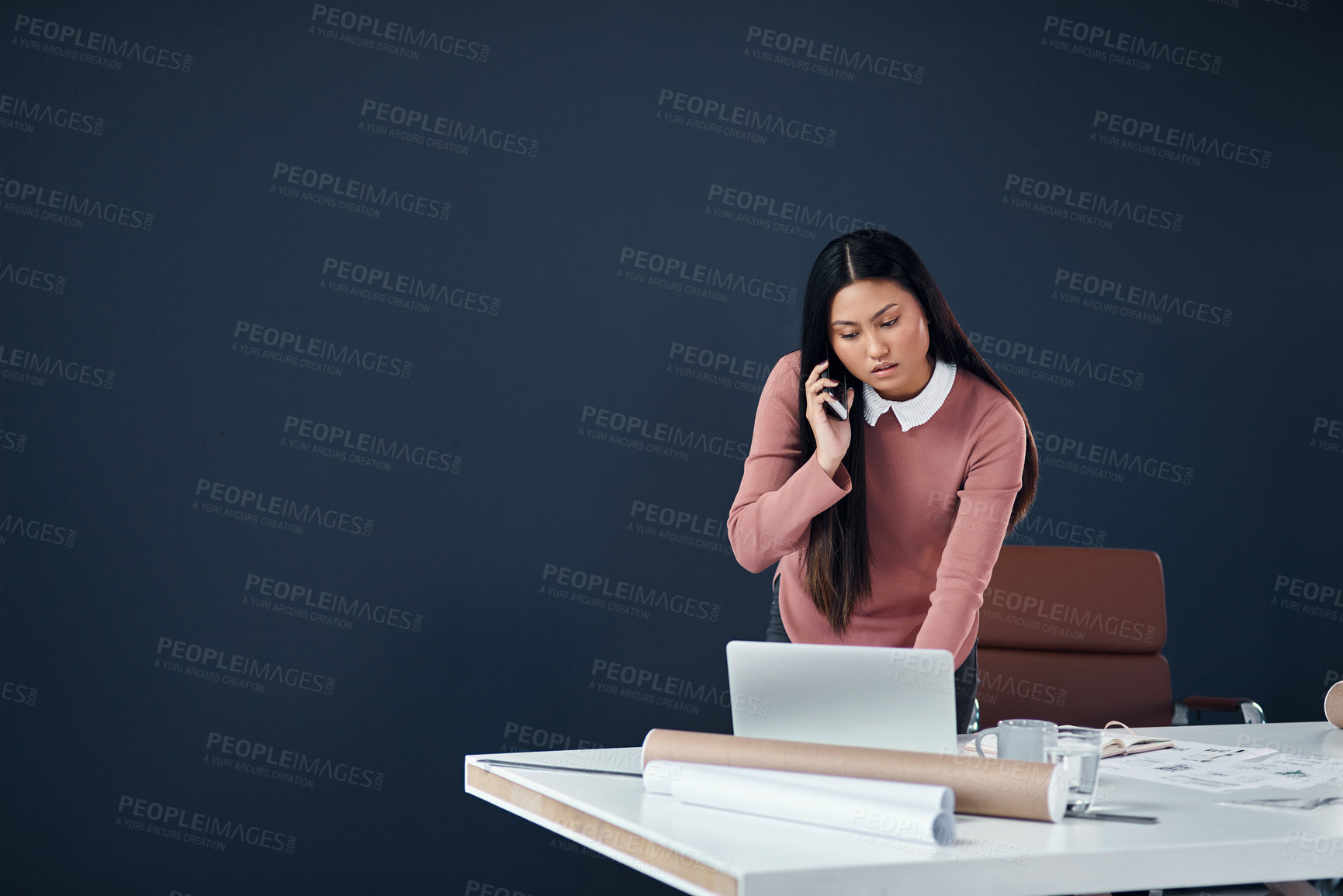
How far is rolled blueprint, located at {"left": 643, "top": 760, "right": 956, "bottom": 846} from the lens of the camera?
3.77 ft

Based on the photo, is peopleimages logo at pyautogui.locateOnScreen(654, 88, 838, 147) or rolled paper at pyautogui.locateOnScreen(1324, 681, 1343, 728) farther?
peopleimages logo at pyautogui.locateOnScreen(654, 88, 838, 147)

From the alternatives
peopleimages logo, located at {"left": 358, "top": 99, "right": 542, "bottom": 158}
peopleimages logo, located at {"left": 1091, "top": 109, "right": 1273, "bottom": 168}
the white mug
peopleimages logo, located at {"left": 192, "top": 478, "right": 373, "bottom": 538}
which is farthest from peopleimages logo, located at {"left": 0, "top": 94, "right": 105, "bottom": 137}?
peopleimages logo, located at {"left": 1091, "top": 109, "right": 1273, "bottom": 168}

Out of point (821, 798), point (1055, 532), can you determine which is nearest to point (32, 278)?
point (821, 798)

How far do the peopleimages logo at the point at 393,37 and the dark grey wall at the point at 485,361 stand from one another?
0.05ft

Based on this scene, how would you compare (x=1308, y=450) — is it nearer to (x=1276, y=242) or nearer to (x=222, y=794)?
(x=1276, y=242)

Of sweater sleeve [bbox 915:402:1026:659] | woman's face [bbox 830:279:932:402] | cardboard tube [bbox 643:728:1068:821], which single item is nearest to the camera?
cardboard tube [bbox 643:728:1068:821]

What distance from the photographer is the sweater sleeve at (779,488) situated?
1925 millimetres

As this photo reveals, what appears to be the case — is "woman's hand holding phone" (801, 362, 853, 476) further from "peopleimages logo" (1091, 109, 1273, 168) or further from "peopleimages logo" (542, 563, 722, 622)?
"peopleimages logo" (1091, 109, 1273, 168)

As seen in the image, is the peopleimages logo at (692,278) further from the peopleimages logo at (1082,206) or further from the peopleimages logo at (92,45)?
the peopleimages logo at (92,45)

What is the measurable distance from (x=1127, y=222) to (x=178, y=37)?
2856 mm

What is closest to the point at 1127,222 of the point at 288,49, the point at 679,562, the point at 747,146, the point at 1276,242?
the point at 1276,242

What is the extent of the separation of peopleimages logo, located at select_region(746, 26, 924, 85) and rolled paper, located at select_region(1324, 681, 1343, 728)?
2.16 meters

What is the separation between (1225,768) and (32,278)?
2.79 m

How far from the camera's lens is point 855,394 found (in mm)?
2105
